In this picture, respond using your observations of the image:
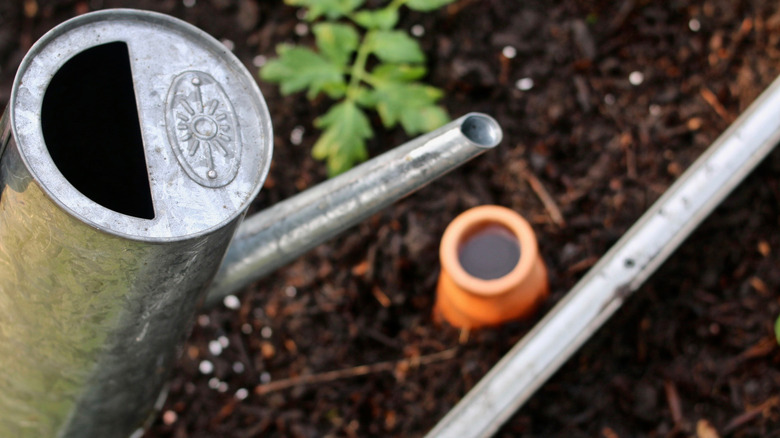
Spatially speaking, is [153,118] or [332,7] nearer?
[153,118]

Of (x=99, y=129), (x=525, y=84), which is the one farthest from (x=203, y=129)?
(x=525, y=84)

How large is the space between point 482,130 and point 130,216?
48 centimetres

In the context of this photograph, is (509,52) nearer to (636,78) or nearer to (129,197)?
(636,78)

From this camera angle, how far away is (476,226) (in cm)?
165

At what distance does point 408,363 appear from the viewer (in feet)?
5.89

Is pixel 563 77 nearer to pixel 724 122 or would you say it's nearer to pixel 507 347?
pixel 724 122

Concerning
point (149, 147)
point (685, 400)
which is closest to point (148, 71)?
point (149, 147)

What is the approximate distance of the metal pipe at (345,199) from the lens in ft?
3.56

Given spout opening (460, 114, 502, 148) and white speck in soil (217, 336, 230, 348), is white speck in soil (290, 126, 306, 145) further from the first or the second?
spout opening (460, 114, 502, 148)

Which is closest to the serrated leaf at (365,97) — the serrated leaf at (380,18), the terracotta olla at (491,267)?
the serrated leaf at (380,18)

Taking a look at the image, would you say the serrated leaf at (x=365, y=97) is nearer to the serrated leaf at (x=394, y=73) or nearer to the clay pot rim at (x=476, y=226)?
the serrated leaf at (x=394, y=73)

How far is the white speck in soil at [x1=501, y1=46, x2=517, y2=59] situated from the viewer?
6.54 ft

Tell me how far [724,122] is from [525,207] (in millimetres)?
511

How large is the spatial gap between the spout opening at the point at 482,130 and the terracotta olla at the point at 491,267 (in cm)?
51
